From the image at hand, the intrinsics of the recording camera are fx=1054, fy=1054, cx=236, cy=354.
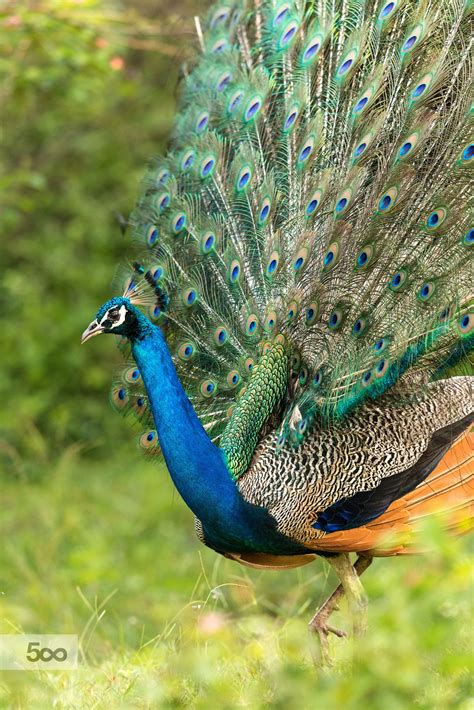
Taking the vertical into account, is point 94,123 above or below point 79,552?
above

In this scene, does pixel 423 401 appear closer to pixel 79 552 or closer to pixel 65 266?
pixel 79 552

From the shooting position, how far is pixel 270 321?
11.5 feet

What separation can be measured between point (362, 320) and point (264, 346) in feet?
1.15

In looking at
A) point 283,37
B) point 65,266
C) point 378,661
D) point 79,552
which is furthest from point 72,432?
point 378,661

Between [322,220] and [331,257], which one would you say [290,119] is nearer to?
[322,220]

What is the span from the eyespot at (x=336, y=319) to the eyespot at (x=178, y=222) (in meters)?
0.79

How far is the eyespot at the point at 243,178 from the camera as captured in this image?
377 cm

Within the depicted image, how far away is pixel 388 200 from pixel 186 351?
94cm

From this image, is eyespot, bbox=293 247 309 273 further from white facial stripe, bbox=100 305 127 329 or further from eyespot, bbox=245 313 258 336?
white facial stripe, bbox=100 305 127 329

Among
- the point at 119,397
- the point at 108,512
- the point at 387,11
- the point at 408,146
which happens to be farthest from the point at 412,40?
the point at 108,512

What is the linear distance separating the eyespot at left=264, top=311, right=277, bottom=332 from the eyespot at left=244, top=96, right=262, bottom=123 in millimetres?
839

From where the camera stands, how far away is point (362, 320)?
335 cm

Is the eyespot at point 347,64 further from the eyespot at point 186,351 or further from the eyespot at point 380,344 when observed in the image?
the eyespot at point 186,351

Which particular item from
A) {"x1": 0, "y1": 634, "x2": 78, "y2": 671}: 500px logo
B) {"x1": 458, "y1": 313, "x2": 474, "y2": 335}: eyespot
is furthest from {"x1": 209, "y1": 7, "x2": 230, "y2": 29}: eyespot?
{"x1": 0, "y1": 634, "x2": 78, "y2": 671}: 500px logo
